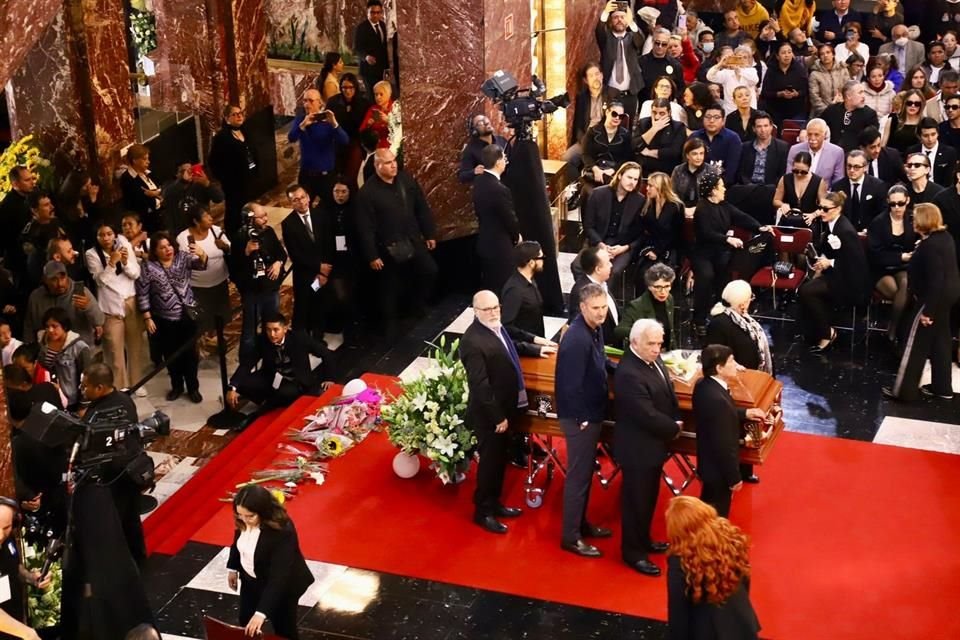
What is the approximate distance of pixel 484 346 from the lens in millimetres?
7699

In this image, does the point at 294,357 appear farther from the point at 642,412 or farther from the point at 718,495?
the point at 718,495

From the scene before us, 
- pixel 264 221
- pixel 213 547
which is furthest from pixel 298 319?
pixel 213 547

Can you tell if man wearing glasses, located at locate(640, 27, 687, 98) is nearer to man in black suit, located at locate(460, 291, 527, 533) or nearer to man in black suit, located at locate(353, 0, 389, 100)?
man in black suit, located at locate(353, 0, 389, 100)

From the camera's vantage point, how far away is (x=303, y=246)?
10.4 meters

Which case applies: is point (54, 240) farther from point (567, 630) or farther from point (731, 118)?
point (731, 118)

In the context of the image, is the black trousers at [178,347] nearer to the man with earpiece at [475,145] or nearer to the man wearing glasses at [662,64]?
the man with earpiece at [475,145]

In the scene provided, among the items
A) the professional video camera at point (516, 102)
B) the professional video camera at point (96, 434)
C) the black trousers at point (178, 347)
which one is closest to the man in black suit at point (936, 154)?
the professional video camera at point (516, 102)

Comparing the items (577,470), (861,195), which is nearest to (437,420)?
(577,470)

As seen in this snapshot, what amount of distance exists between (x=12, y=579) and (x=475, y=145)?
5.38 metres

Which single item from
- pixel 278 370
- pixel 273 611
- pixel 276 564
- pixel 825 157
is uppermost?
pixel 825 157

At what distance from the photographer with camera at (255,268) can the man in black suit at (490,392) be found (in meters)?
2.46

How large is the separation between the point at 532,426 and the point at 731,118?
466 cm

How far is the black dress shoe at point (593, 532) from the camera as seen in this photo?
7930mm

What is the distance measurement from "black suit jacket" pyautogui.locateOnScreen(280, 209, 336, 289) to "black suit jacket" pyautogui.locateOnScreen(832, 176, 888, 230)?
3.69 metres
